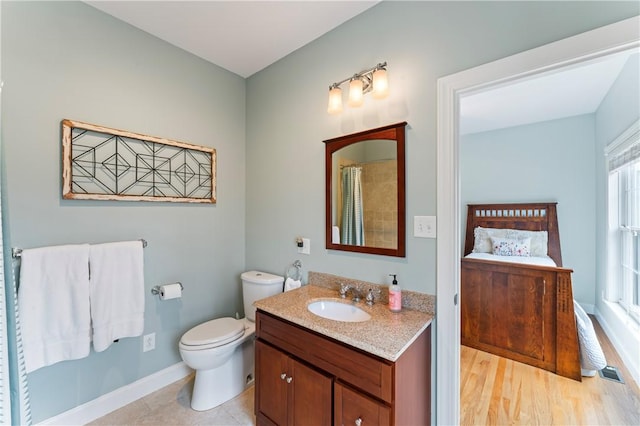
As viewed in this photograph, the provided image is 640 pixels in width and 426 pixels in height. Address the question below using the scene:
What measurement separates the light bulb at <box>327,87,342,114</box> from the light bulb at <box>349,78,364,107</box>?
0.11 m

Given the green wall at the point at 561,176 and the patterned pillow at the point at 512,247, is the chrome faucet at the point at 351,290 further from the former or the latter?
the green wall at the point at 561,176

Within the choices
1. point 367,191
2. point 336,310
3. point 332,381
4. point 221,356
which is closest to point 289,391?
point 332,381

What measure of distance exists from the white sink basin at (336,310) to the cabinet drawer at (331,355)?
0.69 feet

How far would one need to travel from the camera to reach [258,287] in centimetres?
211

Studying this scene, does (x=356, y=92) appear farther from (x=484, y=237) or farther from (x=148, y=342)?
(x=484, y=237)

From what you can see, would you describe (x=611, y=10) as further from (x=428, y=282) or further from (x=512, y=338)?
(x=512, y=338)

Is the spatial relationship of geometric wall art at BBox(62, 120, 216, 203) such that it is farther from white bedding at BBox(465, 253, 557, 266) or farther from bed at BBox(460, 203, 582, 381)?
white bedding at BBox(465, 253, 557, 266)

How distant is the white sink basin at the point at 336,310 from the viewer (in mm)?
1554

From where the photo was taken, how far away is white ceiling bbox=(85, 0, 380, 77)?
5.33ft

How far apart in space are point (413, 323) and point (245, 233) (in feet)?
5.63

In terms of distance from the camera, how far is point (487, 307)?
2508 mm

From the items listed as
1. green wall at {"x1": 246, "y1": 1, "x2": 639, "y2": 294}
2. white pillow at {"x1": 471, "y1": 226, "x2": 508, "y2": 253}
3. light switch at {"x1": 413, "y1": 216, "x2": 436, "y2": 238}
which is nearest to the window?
white pillow at {"x1": 471, "y1": 226, "x2": 508, "y2": 253}

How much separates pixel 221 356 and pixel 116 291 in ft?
2.60

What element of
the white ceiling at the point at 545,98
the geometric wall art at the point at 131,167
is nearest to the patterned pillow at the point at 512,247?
the white ceiling at the point at 545,98
